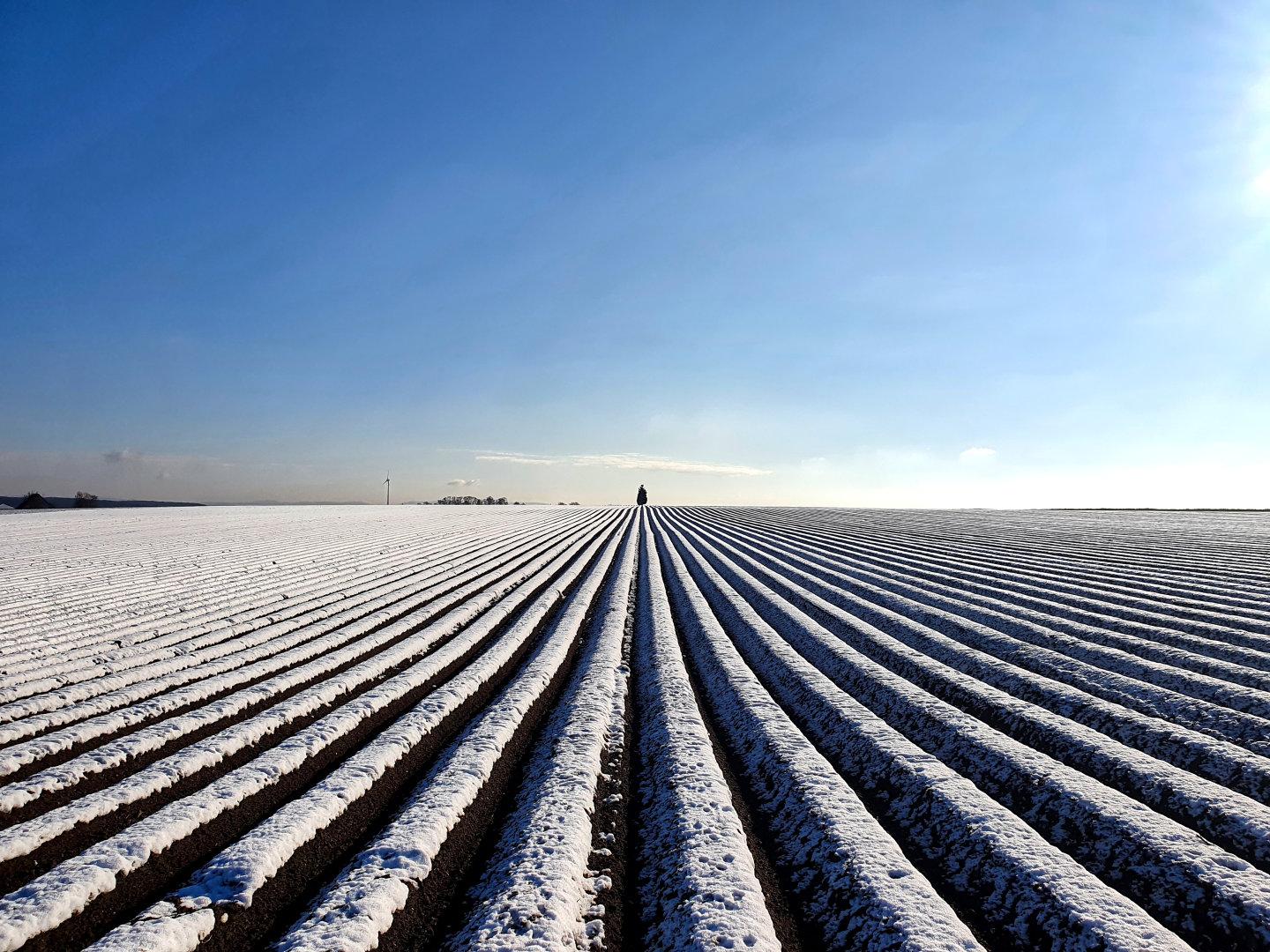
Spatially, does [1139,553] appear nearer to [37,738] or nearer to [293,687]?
[293,687]

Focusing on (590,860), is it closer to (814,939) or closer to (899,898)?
(814,939)

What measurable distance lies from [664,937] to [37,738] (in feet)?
12.5

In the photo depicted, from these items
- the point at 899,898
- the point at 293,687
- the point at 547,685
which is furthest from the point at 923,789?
the point at 293,687

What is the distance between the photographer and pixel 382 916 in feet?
7.05

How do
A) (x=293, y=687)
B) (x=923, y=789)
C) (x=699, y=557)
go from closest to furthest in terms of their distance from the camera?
(x=923, y=789) < (x=293, y=687) < (x=699, y=557)

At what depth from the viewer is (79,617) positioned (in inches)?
263

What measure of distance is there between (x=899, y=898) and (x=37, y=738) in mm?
4506

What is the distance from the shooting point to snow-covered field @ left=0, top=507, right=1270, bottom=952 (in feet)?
7.04

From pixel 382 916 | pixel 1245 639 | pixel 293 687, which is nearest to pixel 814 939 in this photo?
pixel 382 916

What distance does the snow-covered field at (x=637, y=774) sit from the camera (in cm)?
215

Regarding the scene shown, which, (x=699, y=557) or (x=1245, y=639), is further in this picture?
(x=699, y=557)

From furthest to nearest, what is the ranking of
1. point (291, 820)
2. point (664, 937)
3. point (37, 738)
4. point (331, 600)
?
1. point (331, 600)
2. point (37, 738)
3. point (291, 820)
4. point (664, 937)

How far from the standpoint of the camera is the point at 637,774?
3.27 meters

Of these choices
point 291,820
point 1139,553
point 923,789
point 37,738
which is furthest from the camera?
point 1139,553
